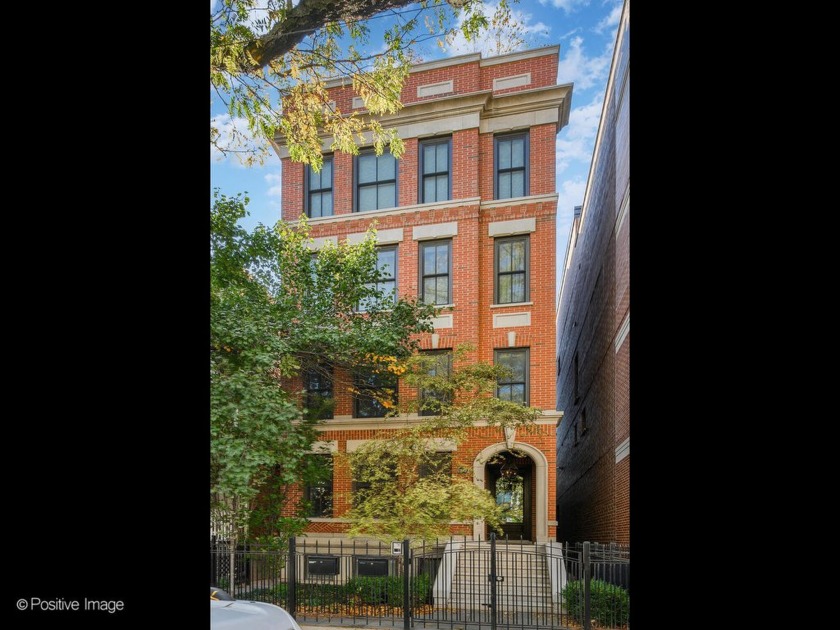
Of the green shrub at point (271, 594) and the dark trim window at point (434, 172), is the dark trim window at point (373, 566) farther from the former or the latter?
the dark trim window at point (434, 172)

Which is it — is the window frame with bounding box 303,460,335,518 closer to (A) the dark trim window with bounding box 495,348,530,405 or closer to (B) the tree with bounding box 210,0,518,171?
(A) the dark trim window with bounding box 495,348,530,405

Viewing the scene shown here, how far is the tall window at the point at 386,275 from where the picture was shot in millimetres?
3197

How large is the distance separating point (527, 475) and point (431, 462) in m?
0.61

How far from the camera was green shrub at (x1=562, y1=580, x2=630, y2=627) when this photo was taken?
9.08 feet

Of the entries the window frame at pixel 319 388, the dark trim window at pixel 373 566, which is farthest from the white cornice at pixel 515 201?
the dark trim window at pixel 373 566

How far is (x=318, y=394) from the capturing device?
11.0 feet

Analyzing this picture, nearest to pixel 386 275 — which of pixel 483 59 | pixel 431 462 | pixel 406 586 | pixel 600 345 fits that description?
pixel 431 462

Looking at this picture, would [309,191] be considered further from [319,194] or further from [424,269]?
[424,269]

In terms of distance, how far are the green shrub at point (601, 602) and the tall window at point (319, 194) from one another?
2.45 meters
